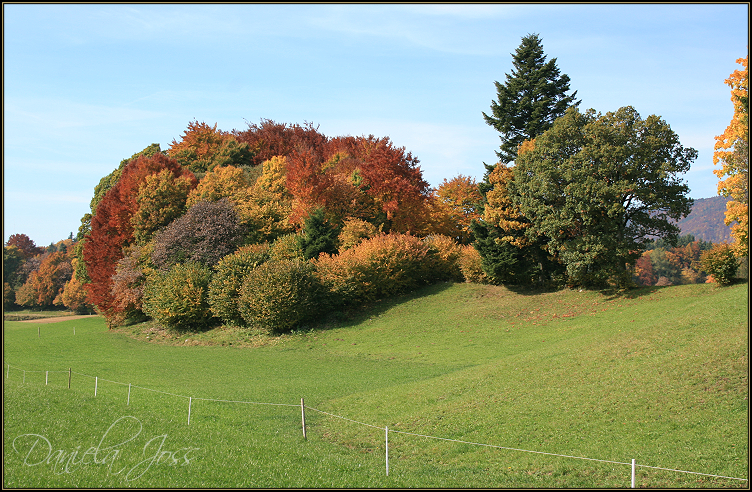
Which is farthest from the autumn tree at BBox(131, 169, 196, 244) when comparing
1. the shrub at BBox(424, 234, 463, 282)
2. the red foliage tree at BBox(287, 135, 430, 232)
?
the shrub at BBox(424, 234, 463, 282)

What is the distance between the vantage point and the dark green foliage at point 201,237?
1773 inches

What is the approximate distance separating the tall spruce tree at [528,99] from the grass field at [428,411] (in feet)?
75.7

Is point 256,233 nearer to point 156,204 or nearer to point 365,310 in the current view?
point 156,204

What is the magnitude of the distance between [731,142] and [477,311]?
20845 millimetres

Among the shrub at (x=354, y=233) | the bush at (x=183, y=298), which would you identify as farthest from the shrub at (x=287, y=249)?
the bush at (x=183, y=298)

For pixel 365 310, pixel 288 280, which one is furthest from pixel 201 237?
pixel 365 310

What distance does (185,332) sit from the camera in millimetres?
43094

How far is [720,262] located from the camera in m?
29.8

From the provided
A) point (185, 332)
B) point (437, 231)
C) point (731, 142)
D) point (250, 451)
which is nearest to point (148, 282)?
point (185, 332)

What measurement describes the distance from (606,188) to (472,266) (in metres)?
13.5

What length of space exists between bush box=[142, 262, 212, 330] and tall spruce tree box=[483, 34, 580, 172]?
32.0m

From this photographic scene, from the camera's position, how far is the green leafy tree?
34.3 metres

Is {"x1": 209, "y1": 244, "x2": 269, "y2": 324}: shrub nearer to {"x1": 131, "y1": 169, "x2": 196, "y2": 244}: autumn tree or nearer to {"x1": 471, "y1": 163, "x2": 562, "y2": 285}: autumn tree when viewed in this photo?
{"x1": 131, "y1": 169, "x2": 196, "y2": 244}: autumn tree

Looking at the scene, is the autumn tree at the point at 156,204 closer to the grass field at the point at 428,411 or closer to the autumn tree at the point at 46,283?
the grass field at the point at 428,411
